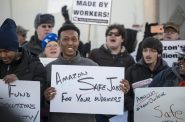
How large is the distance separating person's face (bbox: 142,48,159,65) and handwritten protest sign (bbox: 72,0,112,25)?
1.71 m

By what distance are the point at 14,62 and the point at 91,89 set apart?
75cm

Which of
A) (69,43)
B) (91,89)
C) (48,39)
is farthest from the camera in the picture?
(48,39)

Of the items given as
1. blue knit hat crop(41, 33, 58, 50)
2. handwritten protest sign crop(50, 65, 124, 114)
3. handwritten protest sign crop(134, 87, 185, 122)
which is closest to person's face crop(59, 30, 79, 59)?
handwritten protest sign crop(50, 65, 124, 114)

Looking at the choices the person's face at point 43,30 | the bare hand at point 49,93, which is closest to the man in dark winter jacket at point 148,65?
the bare hand at point 49,93

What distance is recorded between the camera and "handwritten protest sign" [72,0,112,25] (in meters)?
6.82

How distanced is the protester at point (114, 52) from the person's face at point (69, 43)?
1496mm

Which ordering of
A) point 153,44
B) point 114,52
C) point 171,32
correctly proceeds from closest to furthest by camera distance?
1. point 153,44
2. point 114,52
3. point 171,32

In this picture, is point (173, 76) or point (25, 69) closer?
point (25, 69)

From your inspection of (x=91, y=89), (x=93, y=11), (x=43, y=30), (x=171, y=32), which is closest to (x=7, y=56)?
(x=91, y=89)

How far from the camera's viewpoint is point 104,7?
685 cm

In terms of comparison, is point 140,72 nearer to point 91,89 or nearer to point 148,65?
point 148,65

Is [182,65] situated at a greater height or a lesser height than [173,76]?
greater

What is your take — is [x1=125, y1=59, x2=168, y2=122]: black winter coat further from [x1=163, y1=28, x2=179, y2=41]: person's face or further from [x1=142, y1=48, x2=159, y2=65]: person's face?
[x1=163, y1=28, x2=179, y2=41]: person's face

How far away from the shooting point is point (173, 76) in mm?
4559
